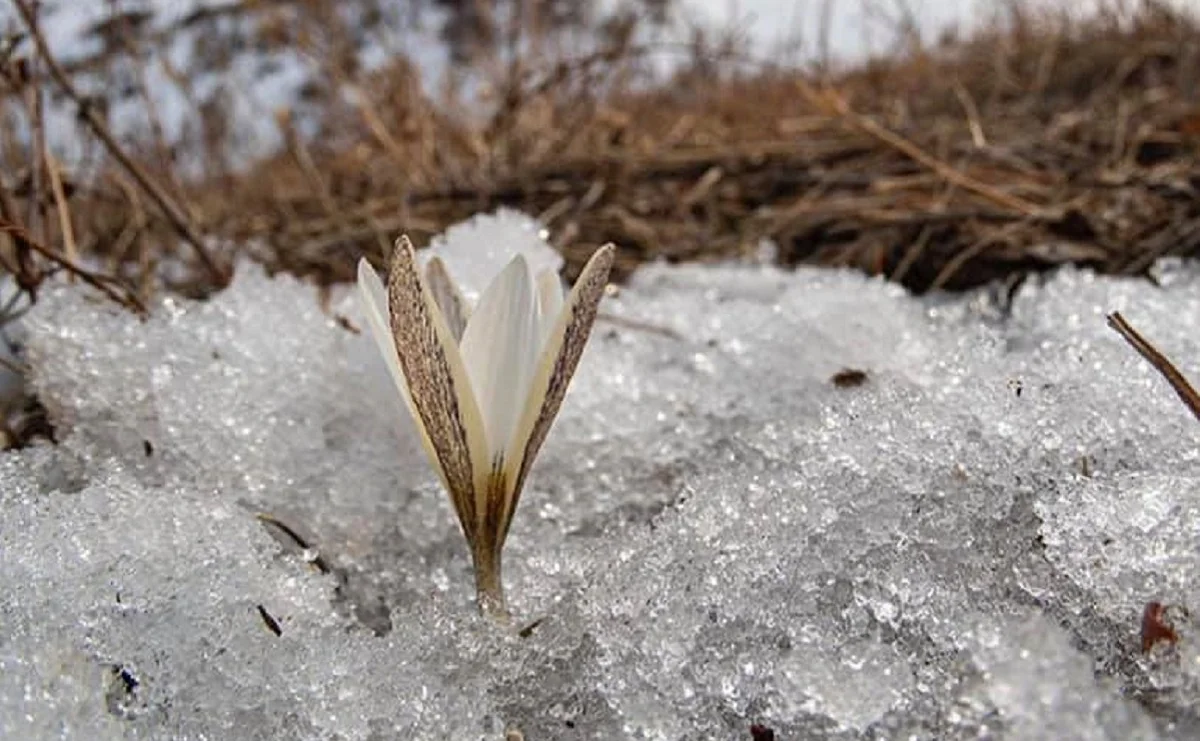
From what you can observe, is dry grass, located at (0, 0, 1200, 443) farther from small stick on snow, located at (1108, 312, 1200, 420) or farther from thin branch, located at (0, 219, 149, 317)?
small stick on snow, located at (1108, 312, 1200, 420)

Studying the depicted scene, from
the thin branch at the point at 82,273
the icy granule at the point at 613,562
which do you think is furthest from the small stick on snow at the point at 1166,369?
the thin branch at the point at 82,273

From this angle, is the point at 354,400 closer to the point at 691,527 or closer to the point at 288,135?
the point at 691,527

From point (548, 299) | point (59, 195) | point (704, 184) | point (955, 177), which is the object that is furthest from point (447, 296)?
point (704, 184)

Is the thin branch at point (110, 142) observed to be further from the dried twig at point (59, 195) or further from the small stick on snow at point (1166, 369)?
the small stick on snow at point (1166, 369)

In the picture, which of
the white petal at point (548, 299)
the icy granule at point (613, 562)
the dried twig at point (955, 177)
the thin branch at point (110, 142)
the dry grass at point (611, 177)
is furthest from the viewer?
the dried twig at point (955, 177)

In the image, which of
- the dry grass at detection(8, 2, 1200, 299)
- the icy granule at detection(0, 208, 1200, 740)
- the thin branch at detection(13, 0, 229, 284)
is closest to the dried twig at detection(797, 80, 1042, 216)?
the dry grass at detection(8, 2, 1200, 299)
